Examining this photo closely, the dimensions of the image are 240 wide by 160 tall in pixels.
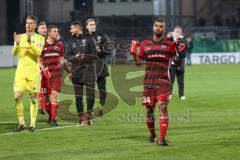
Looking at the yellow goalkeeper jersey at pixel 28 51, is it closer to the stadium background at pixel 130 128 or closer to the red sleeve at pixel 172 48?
the stadium background at pixel 130 128

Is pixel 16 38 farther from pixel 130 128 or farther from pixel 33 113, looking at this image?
pixel 130 128

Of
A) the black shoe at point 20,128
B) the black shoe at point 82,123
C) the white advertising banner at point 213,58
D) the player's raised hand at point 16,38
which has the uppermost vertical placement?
the player's raised hand at point 16,38

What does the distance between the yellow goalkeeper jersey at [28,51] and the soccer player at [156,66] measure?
8.50 feet

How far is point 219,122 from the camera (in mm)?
15148

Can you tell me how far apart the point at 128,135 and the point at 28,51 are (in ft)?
8.79

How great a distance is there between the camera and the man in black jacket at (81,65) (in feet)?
50.5

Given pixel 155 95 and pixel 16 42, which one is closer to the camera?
pixel 155 95

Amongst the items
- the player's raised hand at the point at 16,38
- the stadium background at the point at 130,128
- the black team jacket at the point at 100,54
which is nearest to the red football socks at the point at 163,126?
the stadium background at the point at 130,128

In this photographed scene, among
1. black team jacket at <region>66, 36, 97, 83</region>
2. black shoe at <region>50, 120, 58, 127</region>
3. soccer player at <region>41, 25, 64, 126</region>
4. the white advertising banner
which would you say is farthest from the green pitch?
the white advertising banner

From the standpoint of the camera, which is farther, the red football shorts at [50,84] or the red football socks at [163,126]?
the red football shorts at [50,84]

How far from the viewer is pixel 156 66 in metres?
12.1

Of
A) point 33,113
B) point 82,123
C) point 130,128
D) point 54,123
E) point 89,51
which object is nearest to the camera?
point 33,113

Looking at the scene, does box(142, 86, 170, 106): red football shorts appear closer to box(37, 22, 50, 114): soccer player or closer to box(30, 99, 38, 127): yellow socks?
box(30, 99, 38, 127): yellow socks

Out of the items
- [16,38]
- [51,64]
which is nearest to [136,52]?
[16,38]
